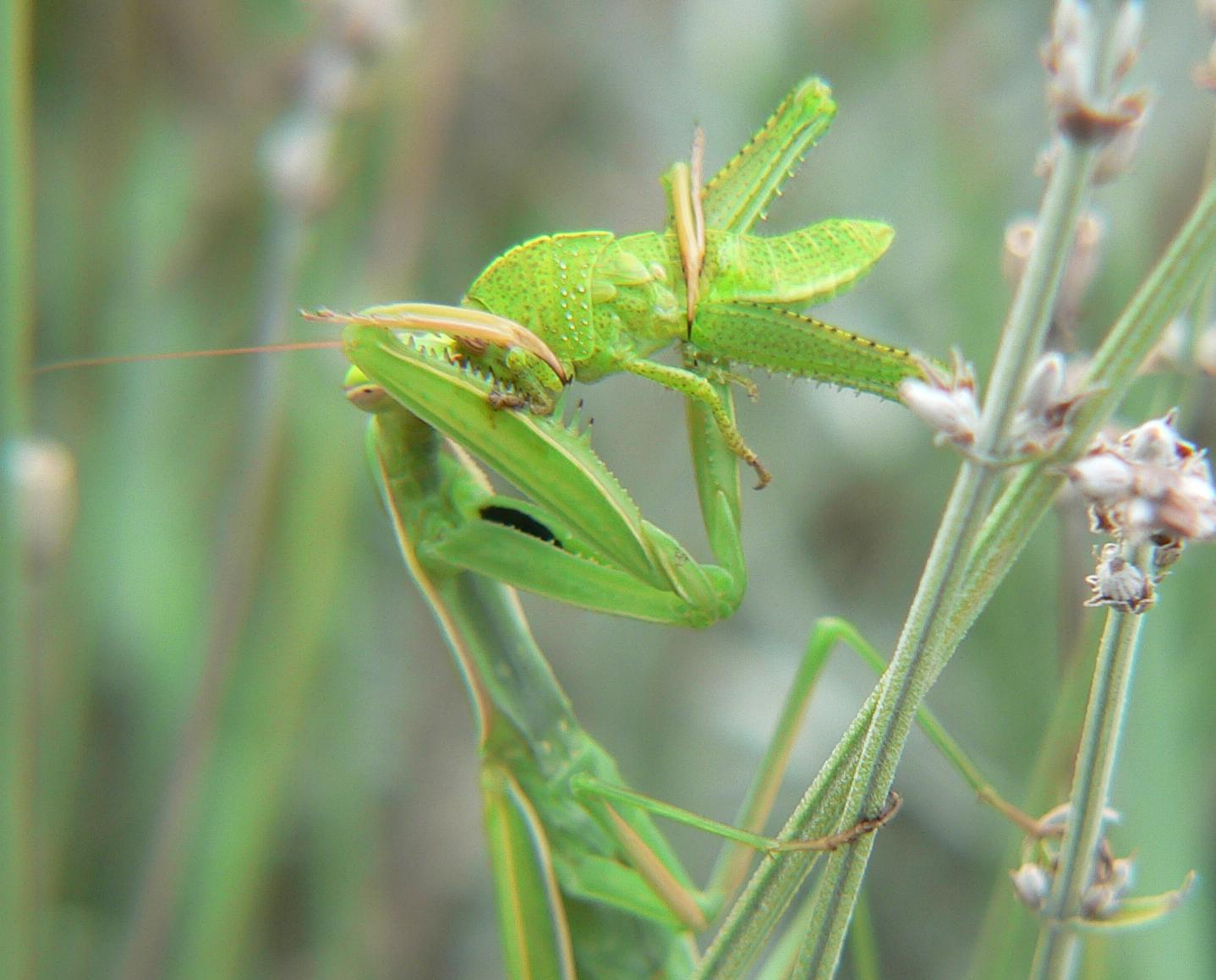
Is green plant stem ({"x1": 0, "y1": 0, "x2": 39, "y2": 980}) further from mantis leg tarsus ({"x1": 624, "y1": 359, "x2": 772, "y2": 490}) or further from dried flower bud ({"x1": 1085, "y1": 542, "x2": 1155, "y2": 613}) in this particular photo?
dried flower bud ({"x1": 1085, "y1": 542, "x2": 1155, "y2": 613})

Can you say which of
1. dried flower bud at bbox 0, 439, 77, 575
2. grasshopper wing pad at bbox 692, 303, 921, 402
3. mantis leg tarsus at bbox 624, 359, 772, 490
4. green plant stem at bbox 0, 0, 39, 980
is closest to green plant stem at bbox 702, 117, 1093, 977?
grasshopper wing pad at bbox 692, 303, 921, 402

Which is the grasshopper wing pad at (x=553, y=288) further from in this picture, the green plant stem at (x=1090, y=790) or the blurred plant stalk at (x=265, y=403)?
the blurred plant stalk at (x=265, y=403)

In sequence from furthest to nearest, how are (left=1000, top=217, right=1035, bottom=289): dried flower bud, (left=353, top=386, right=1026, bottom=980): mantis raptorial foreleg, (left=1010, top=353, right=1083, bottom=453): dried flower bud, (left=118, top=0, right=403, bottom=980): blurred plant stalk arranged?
(left=118, top=0, right=403, bottom=980): blurred plant stalk
(left=353, top=386, right=1026, bottom=980): mantis raptorial foreleg
(left=1000, top=217, right=1035, bottom=289): dried flower bud
(left=1010, top=353, right=1083, bottom=453): dried flower bud

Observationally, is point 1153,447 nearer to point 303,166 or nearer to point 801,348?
point 801,348

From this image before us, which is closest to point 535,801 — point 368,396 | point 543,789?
point 543,789

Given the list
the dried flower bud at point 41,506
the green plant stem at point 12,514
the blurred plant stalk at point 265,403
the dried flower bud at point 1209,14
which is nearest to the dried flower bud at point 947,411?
the dried flower bud at point 1209,14

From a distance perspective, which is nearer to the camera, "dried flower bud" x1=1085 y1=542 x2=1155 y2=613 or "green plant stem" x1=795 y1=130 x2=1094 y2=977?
"green plant stem" x1=795 y1=130 x2=1094 y2=977

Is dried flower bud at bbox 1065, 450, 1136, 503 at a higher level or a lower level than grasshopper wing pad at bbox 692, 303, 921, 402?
lower
